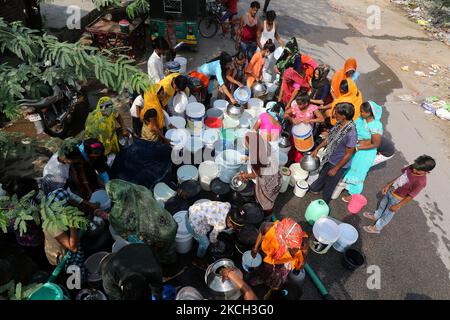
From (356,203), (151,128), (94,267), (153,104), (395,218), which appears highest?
(153,104)

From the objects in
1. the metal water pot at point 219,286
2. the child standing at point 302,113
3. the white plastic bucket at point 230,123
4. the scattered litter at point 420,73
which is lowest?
the metal water pot at point 219,286

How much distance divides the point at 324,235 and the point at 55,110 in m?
5.30

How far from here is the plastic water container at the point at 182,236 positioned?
393 cm

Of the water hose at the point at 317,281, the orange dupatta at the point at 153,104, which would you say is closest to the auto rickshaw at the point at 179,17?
the orange dupatta at the point at 153,104

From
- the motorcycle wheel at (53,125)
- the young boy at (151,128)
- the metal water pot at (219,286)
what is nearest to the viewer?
the metal water pot at (219,286)

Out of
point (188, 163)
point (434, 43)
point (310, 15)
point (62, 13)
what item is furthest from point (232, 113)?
point (434, 43)

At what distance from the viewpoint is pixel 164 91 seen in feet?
16.5

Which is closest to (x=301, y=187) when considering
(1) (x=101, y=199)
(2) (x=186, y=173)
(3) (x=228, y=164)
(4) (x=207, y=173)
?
(3) (x=228, y=164)

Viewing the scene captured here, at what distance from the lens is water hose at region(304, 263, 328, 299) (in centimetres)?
392

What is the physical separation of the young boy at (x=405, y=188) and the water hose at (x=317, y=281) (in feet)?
4.86

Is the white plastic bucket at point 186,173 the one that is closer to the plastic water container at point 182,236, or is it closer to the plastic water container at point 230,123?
the plastic water container at point 182,236

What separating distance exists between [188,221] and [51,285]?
158cm

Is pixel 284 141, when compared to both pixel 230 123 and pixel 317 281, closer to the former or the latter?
pixel 230 123

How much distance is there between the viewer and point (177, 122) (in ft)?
17.7
